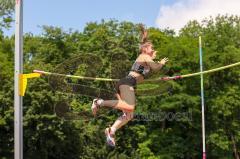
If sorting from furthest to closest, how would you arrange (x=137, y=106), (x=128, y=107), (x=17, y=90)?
1. (x=137, y=106)
2. (x=17, y=90)
3. (x=128, y=107)

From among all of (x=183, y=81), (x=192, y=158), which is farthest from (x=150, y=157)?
(x=183, y=81)

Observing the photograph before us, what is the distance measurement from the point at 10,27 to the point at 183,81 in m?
8.69

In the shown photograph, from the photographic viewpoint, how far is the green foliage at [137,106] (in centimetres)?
2208

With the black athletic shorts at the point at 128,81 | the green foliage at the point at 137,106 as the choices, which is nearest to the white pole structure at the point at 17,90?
the black athletic shorts at the point at 128,81

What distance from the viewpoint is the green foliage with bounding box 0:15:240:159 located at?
72.4 feet

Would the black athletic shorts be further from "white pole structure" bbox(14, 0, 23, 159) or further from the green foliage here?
the green foliage

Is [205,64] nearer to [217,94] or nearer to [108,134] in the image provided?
[217,94]

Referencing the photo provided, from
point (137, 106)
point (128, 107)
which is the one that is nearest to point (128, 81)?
point (128, 107)

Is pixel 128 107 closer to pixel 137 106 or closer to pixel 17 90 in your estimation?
pixel 17 90

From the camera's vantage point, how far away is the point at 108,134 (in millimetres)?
6270

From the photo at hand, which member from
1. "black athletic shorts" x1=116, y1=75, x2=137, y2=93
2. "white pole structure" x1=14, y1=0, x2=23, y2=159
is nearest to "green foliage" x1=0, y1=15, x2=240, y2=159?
"white pole structure" x1=14, y1=0, x2=23, y2=159

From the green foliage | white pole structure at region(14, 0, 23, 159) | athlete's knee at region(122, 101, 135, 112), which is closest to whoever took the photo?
athlete's knee at region(122, 101, 135, 112)

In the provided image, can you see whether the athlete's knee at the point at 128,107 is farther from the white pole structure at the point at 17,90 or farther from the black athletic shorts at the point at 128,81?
the white pole structure at the point at 17,90

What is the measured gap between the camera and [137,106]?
991 inches
